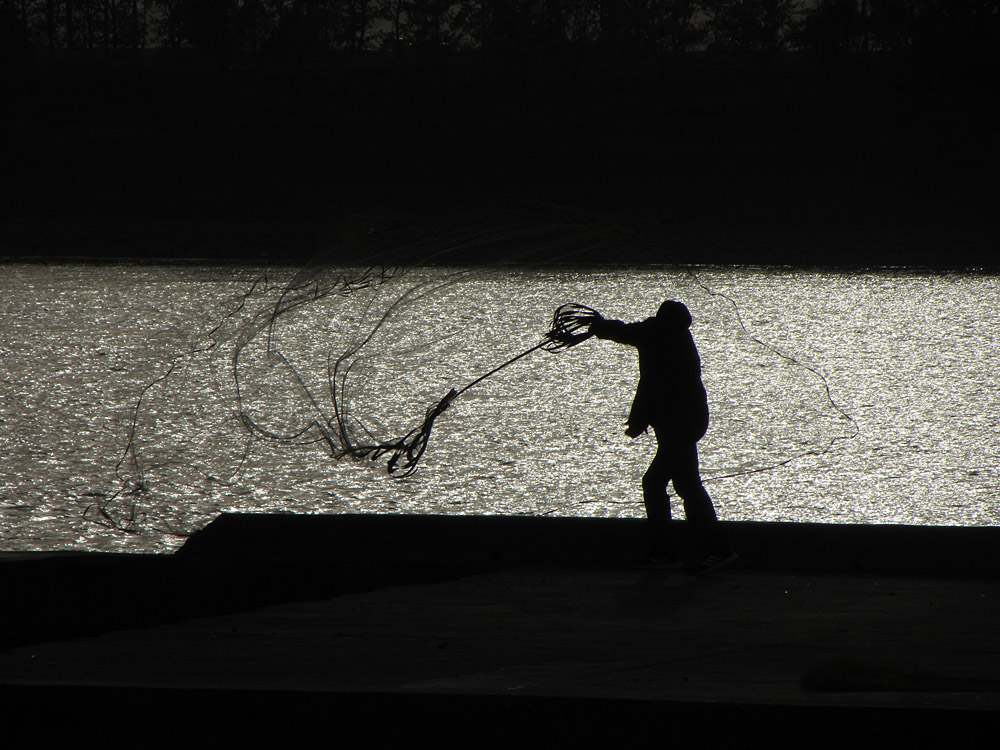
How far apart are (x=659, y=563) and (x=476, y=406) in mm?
15750

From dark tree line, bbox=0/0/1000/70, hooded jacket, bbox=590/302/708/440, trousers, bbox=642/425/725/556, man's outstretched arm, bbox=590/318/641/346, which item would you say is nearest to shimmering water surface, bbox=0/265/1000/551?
man's outstretched arm, bbox=590/318/641/346

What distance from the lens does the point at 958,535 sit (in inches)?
280

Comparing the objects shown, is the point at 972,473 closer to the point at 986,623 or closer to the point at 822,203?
the point at 986,623

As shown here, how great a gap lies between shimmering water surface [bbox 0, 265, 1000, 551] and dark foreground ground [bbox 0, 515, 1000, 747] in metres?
1.73

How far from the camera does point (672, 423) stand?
714cm

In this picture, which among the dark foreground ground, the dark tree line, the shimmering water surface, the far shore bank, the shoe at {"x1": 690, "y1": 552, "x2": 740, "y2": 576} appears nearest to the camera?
the dark foreground ground

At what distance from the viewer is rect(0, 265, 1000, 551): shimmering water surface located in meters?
14.7

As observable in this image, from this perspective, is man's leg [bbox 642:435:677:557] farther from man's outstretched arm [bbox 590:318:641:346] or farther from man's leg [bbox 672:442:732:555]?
man's outstretched arm [bbox 590:318:641:346]

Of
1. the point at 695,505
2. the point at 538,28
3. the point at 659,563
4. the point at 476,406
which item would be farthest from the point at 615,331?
the point at 538,28

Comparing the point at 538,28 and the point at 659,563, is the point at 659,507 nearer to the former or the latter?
the point at 659,563

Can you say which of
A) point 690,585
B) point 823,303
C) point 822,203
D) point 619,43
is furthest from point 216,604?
point 619,43

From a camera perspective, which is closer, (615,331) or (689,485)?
(615,331)

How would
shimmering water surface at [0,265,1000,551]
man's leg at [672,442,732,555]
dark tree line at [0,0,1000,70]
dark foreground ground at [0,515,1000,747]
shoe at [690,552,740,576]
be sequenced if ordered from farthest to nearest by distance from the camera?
1. dark tree line at [0,0,1000,70]
2. shimmering water surface at [0,265,1000,551]
3. man's leg at [672,442,732,555]
4. shoe at [690,552,740,576]
5. dark foreground ground at [0,515,1000,747]

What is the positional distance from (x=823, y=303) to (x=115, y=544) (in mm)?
32769
